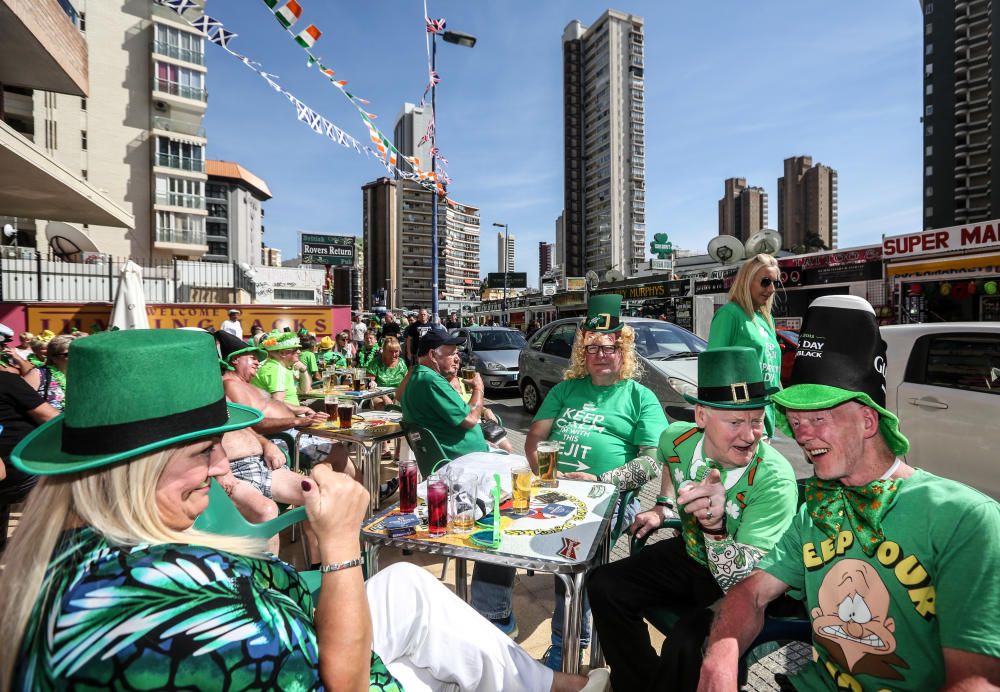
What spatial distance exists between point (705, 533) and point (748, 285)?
2.13m

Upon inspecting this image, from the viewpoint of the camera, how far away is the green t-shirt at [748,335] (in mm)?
3471

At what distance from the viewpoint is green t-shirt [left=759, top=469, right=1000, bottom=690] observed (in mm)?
1257

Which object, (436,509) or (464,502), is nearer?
(436,509)

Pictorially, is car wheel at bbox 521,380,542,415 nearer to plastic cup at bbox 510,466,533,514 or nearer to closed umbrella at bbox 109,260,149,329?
closed umbrella at bbox 109,260,149,329

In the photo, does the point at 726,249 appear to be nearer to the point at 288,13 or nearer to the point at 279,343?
the point at 288,13

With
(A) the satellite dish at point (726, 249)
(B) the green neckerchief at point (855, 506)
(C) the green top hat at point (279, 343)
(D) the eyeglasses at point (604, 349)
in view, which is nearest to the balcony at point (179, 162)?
(A) the satellite dish at point (726, 249)

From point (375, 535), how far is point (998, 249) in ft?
60.6

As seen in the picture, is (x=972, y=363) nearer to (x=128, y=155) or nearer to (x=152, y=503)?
(x=152, y=503)

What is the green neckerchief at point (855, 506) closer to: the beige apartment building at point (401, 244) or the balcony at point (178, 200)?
the balcony at point (178, 200)

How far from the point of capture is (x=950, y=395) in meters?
4.08

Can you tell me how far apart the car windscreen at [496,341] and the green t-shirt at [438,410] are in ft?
27.2

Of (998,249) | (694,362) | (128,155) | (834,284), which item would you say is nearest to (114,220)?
(694,362)

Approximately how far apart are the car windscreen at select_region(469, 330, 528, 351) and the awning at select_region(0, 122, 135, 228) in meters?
9.22

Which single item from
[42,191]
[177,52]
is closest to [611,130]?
[177,52]
